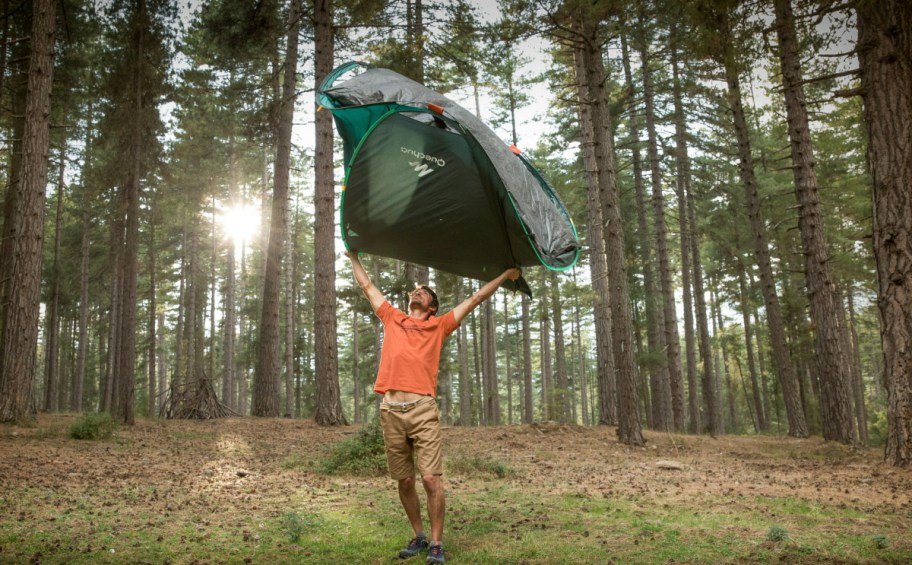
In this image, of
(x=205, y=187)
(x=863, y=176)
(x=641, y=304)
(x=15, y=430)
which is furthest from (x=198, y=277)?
(x=863, y=176)

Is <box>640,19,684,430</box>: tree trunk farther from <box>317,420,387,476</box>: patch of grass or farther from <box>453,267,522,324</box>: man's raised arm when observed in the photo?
<box>453,267,522,324</box>: man's raised arm

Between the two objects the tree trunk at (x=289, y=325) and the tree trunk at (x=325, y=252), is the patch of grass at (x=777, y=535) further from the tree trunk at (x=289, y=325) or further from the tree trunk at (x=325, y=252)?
the tree trunk at (x=289, y=325)

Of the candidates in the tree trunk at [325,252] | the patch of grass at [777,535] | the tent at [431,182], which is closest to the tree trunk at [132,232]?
the tree trunk at [325,252]

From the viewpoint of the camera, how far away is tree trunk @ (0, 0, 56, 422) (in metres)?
10.3

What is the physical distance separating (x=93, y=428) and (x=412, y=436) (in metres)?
8.36

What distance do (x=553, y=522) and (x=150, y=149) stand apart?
559 inches

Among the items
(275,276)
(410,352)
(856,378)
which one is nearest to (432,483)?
(410,352)

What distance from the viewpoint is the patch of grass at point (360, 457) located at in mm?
7680

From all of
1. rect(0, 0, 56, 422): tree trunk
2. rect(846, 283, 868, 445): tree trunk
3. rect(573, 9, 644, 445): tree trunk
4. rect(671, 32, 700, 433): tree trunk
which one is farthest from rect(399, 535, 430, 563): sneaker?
rect(846, 283, 868, 445): tree trunk

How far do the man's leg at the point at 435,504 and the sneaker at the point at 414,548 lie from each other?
0.73ft

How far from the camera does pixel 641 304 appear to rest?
93.5 feet

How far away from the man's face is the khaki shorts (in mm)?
737

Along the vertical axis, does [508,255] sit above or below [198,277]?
below

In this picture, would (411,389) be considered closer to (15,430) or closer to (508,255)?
(508,255)
